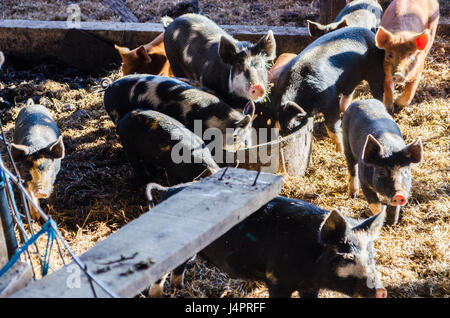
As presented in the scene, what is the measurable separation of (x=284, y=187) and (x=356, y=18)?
2.65 meters

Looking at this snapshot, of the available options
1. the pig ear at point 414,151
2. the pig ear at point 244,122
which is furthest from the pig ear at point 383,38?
the pig ear at point 414,151

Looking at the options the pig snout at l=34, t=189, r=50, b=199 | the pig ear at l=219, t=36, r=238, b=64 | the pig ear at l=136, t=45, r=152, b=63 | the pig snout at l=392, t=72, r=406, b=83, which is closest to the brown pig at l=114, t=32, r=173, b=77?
the pig ear at l=136, t=45, r=152, b=63

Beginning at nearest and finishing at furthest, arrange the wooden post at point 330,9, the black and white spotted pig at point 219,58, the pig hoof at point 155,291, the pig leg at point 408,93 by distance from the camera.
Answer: the pig hoof at point 155,291 → the black and white spotted pig at point 219,58 → the pig leg at point 408,93 → the wooden post at point 330,9

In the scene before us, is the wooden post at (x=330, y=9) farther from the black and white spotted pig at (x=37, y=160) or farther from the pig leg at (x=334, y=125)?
the black and white spotted pig at (x=37, y=160)

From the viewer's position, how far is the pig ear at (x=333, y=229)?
207cm

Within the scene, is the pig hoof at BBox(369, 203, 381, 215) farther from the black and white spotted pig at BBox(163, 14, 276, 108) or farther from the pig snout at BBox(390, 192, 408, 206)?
the black and white spotted pig at BBox(163, 14, 276, 108)

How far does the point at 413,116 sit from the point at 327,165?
127 centimetres

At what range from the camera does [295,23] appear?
7496 mm

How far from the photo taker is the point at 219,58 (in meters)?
4.62

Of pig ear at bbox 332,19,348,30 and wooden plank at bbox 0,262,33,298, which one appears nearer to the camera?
wooden plank at bbox 0,262,33,298

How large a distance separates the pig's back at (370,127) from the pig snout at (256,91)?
2.30ft

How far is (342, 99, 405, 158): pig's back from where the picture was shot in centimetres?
334

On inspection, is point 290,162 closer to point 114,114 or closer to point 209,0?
point 114,114

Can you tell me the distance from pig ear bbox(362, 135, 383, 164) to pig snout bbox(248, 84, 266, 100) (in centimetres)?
128
